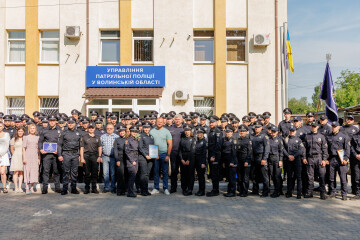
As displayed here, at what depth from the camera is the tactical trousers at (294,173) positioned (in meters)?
8.57

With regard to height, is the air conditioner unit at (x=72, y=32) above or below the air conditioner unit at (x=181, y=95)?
above

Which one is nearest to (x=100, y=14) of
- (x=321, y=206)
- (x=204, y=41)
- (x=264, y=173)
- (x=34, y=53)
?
(x=34, y=53)

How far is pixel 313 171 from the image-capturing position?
866 cm

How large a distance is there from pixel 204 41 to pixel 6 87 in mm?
10553

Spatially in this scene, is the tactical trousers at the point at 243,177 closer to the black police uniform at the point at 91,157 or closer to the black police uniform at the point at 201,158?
the black police uniform at the point at 201,158

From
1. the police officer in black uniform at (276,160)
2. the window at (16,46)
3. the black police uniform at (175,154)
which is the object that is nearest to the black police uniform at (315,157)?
the police officer in black uniform at (276,160)

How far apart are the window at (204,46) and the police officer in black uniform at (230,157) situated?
806 centimetres

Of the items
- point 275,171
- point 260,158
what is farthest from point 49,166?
point 275,171

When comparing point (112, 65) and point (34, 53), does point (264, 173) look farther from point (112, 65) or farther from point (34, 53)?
point (34, 53)

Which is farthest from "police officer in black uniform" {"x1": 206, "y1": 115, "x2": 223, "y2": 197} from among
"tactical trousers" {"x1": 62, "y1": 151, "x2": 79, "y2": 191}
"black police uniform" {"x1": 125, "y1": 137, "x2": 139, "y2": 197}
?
"tactical trousers" {"x1": 62, "y1": 151, "x2": 79, "y2": 191}

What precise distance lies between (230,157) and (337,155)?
9.49ft

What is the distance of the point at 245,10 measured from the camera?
1619 centimetres

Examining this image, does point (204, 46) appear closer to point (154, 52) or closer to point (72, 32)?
point (154, 52)

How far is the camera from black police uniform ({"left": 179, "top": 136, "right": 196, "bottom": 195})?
8961 millimetres
